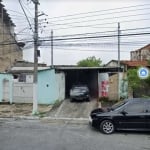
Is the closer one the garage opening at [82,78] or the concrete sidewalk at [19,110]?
the concrete sidewalk at [19,110]

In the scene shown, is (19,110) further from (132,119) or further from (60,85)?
(132,119)

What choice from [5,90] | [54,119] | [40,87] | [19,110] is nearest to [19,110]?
[19,110]

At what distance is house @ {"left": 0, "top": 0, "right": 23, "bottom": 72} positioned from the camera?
43.1 m

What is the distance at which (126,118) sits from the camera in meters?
15.6

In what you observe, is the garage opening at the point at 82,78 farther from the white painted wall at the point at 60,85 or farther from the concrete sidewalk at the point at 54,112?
the concrete sidewalk at the point at 54,112

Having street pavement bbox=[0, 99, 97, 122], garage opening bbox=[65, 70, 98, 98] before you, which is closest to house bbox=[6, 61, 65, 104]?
street pavement bbox=[0, 99, 97, 122]

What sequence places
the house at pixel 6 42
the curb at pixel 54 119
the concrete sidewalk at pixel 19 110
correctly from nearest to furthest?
the curb at pixel 54 119 < the concrete sidewalk at pixel 19 110 < the house at pixel 6 42

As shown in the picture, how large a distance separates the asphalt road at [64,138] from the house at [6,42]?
26.3m

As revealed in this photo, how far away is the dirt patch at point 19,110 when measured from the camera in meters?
23.1

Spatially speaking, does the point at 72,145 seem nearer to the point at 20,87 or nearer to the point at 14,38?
the point at 20,87

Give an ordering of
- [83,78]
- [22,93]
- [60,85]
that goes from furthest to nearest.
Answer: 1. [83,78]
2. [60,85]
3. [22,93]

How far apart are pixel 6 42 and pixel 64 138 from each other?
30858 mm

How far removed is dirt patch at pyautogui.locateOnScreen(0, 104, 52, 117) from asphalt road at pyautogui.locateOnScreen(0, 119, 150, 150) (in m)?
5.24

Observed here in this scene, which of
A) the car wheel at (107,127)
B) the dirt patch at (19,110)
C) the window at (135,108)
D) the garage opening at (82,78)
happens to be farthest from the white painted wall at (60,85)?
the window at (135,108)
